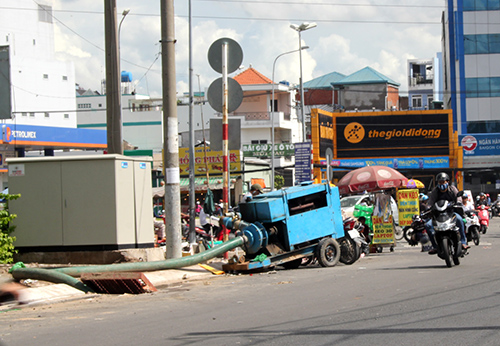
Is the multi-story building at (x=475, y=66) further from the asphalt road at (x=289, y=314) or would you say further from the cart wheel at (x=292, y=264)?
the asphalt road at (x=289, y=314)

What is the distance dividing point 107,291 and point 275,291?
99.1 inches

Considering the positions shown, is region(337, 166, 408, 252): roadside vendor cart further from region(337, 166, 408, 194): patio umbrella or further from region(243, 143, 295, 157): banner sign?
region(243, 143, 295, 157): banner sign

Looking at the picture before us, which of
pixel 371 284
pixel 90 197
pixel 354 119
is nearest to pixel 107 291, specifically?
pixel 90 197

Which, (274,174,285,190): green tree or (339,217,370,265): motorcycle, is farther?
(274,174,285,190): green tree

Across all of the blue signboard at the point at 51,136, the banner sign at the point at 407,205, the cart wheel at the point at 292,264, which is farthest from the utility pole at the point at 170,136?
the blue signboard at the point at 51,136

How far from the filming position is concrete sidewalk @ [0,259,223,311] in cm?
874

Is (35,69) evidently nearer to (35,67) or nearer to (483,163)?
(35,67)

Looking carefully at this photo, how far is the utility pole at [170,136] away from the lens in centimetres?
1209

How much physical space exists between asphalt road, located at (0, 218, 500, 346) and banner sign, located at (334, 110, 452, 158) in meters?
34.7

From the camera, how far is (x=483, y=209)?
22.9m

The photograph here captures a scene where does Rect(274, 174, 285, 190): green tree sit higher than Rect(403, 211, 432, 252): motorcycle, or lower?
higher

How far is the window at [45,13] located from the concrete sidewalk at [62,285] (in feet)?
175

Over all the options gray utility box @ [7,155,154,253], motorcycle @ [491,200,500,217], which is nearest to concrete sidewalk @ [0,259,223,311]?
gray utility box @ [7,155,154,253]

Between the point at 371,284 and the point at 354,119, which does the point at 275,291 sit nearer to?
the point at 371,284
